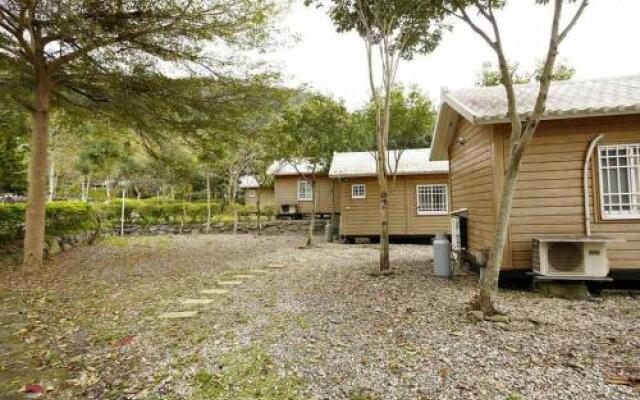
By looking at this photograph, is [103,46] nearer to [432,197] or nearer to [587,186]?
[587,186]

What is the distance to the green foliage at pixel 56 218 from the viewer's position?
8.88 meters

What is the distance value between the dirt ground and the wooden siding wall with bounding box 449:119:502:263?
1079 mm

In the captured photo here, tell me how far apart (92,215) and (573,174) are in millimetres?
13885

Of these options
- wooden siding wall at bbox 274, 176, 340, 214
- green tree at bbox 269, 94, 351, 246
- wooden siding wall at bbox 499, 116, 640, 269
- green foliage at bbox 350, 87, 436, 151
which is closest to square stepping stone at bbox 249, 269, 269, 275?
wooden siding wall at bbox 499, 116, 640, 269

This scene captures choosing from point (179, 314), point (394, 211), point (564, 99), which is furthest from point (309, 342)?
point (394, 211)

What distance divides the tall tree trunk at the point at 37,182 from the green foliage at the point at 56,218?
1841 mm

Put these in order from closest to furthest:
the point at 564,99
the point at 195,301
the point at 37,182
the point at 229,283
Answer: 1. the point at 195,301
2. the point at 564,99
3. the point at 229,283
4. the point at 37,182

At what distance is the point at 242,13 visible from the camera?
7.61 meters

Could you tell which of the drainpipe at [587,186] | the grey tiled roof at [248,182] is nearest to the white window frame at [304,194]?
the grey tiled roof at [248,182]

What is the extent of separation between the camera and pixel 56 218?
10227 mm

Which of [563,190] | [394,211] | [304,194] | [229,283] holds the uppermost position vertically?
[304,194]

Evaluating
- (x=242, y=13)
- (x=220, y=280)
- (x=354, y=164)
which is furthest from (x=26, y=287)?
(x=354, y=164)

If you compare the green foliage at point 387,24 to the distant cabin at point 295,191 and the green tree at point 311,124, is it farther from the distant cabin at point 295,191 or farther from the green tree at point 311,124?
the distant cabin at point 295,191

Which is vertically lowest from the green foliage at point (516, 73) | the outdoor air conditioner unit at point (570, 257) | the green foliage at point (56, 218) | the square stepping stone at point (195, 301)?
the square stepping stone at point (195, 301)
